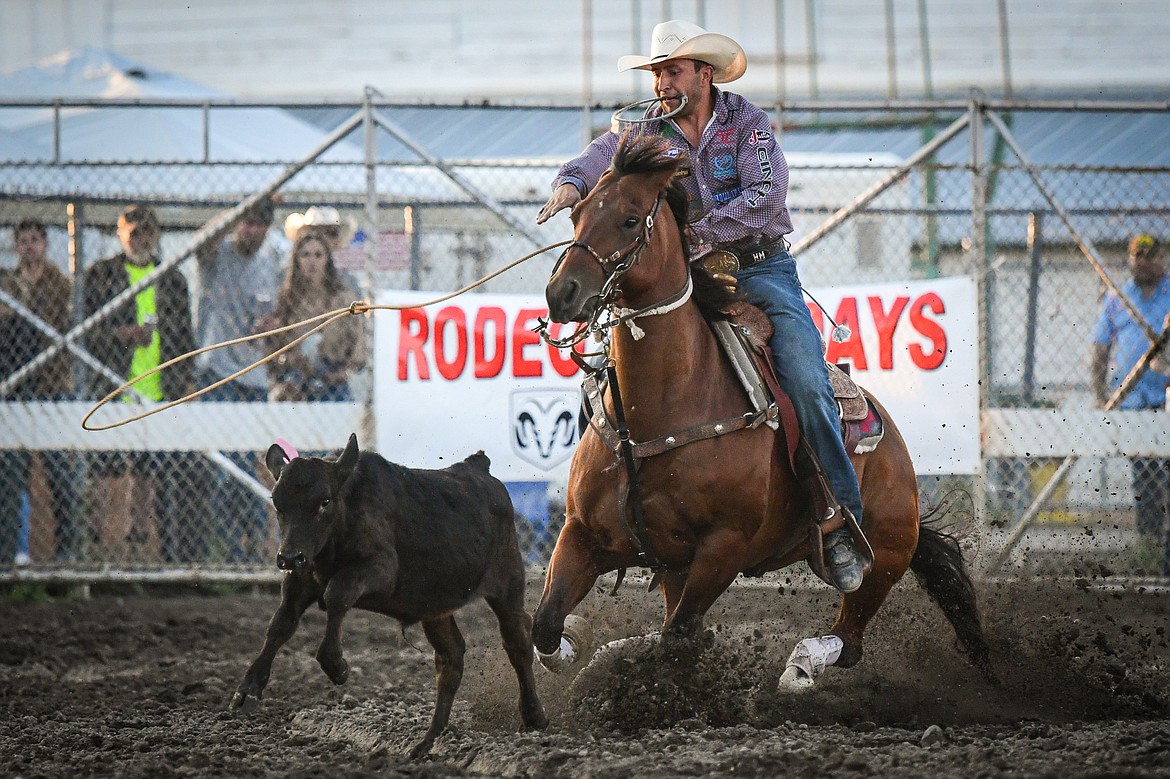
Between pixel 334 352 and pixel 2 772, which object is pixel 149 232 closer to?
pixel 334 352

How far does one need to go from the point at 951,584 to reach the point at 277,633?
2.98 metres

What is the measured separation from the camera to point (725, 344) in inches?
189

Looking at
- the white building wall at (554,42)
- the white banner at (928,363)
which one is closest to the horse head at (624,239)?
the white banner at (928,363)

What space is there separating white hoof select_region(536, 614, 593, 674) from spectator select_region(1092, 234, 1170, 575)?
14.6 ft

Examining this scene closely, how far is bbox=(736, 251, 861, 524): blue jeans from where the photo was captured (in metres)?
4.82

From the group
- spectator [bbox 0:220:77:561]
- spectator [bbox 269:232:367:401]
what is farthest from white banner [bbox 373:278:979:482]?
spectator [bbox 0:220:77:561]

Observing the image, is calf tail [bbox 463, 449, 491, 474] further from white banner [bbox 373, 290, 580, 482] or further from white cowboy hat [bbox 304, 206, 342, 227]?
white cowboy hat [bbox 304, 206, 342, 227]

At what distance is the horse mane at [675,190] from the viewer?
430 cm

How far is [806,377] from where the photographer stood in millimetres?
4824

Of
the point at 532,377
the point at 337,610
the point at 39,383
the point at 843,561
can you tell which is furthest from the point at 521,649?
the point at 39,383

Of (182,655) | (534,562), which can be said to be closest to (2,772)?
(182,655)

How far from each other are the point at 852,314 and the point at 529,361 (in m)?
1.96

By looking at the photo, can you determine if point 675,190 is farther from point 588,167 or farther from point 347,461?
point 347,461

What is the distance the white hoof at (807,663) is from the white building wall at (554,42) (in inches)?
425
